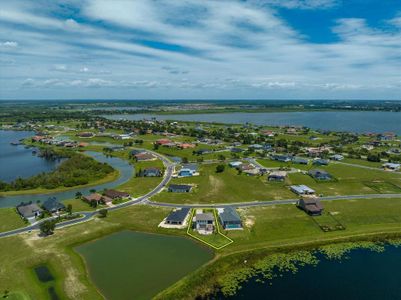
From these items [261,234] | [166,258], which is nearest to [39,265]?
[166,258]

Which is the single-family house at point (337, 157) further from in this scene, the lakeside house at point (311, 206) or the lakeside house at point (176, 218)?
the lakeside house at point (176, 218)

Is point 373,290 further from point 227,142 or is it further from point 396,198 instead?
point 227,142

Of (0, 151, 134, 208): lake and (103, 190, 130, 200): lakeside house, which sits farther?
(0, 151, 134, 208): lake

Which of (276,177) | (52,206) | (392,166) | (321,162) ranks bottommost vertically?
(52,206)

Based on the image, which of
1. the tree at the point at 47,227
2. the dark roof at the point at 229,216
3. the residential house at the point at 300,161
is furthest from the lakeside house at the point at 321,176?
the tree at the point at 47,227

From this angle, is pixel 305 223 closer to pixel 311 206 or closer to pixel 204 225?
pixel 311 206

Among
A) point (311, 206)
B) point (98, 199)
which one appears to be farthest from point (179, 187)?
point (311, 206)

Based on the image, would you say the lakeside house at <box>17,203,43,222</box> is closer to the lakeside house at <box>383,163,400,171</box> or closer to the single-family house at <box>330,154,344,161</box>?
the single-family house at <box>330,154,344,161</box>

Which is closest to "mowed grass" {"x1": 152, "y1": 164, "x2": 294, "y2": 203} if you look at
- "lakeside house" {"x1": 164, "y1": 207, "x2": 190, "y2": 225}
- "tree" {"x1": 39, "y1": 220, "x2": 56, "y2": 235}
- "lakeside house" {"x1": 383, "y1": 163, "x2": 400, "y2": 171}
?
"lakeside house" {"x1": 164, "y1": 207, "x2": 190, "y2": 225}
